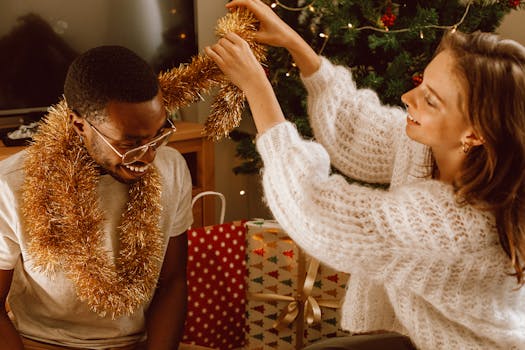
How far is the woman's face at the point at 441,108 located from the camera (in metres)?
1.02

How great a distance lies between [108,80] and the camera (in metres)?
1.00

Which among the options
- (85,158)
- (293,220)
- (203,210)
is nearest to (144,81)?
(85,158)

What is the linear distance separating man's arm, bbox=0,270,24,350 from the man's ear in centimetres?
28

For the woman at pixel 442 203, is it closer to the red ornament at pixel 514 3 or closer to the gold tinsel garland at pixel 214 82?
the gold tinsel garland at pixel 214 82

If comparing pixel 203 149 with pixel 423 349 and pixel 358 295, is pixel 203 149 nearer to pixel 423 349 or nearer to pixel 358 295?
pixel 358 295

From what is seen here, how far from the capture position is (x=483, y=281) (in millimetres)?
1035

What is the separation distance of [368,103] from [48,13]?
3.94 ft

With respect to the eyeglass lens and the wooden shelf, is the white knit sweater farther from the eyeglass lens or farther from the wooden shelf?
the wooden shelf

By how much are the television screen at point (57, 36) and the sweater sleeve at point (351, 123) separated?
1054mm

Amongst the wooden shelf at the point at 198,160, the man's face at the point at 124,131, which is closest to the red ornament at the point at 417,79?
the wooden shelf at the point at 198,160

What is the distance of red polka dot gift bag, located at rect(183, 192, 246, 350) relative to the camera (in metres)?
1.60

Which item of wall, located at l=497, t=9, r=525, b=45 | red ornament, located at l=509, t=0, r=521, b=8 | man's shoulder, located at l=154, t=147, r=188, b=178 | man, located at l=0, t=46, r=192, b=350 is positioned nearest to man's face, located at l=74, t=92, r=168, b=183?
man, located at l=0, t=46, r=192, b=350

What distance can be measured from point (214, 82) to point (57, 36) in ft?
3.53

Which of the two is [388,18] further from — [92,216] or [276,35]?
[92,216]
